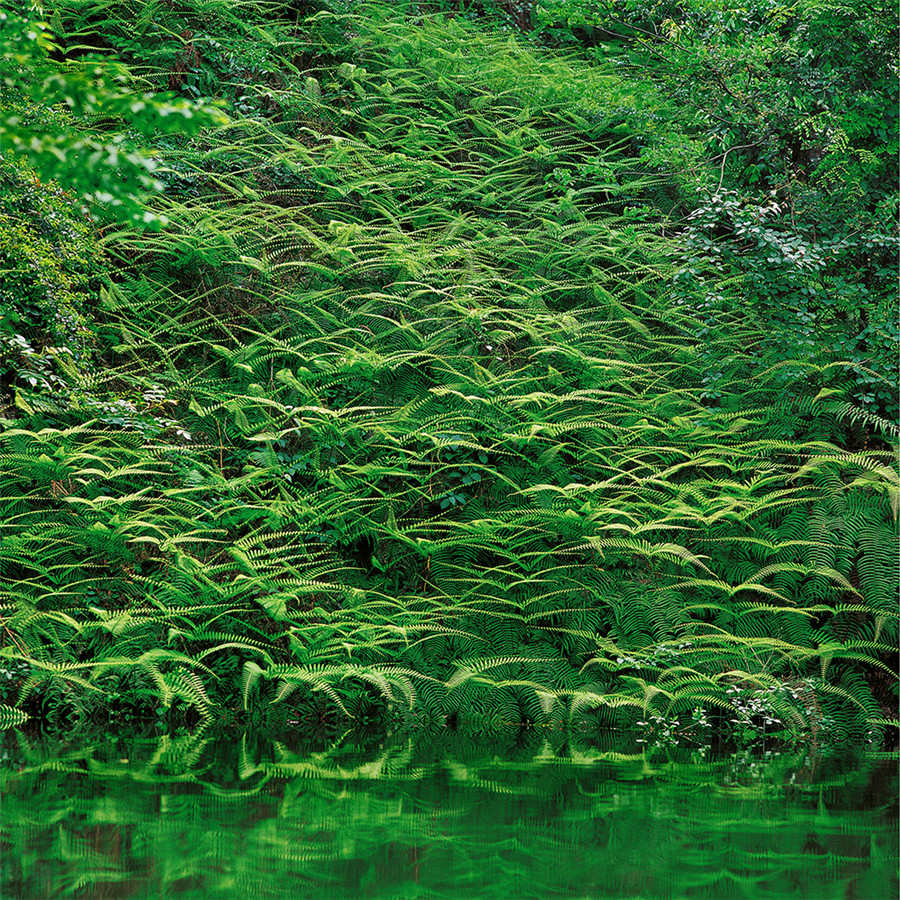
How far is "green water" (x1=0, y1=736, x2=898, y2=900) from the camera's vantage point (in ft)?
8.19

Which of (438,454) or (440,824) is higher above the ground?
(438,454)

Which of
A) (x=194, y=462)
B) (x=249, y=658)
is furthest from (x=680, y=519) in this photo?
(x=194, y=462)

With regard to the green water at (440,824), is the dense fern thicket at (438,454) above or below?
above

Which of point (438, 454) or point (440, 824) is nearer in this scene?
point (440, 824)

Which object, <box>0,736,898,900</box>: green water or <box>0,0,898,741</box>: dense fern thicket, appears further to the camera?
<box>0,0,898,741</box>: dense fern thicket

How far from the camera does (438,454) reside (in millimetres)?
5832

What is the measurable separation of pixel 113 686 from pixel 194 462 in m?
1.69

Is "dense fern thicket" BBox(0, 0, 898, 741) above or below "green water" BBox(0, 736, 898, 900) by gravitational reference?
above

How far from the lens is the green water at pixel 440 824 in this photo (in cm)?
250

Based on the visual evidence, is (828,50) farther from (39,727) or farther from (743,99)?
(39,727)

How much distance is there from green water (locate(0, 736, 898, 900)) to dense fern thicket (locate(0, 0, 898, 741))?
2.13 feet

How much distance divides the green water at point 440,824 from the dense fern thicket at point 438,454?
25.6 inches

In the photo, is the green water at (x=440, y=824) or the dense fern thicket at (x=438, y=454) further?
the dense fern thicket at (x=438, y=454)

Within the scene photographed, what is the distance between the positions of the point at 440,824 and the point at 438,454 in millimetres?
3124
